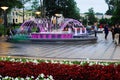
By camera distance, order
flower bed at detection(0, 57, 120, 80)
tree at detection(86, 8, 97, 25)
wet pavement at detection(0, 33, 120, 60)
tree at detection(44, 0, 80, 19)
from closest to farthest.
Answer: flower bed at detection(0, 57, 120, 80) < wet pavement at detection(0, 33, 120, 60) < tree at detection(44, 0, 80, 19) < tree at detection(86, 8, 97, 25)

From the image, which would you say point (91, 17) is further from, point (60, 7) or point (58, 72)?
point (58, 72)

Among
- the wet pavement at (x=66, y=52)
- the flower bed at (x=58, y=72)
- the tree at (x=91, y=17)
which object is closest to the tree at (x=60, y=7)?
the tree at (x=91, y=17)

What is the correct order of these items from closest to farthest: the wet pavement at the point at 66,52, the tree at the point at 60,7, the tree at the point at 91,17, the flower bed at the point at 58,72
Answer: the flower bed at the point at 58,72
the wet pavement at the point at 66,52
the tree at the point at 60,7
the tree at the point at 91,17

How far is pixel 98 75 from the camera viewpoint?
8.40m

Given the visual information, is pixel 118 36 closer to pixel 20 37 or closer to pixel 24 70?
pixel 20 37

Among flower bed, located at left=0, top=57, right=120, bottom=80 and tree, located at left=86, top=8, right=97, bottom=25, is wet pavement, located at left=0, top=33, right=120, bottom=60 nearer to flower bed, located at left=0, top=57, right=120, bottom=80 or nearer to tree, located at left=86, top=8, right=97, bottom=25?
flower bed, located at left=0, top=57, right=120, bottom=80

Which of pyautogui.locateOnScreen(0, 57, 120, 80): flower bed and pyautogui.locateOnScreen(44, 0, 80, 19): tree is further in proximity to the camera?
pyautogui.locateOnScreen(44, 0, 80, 19): tree

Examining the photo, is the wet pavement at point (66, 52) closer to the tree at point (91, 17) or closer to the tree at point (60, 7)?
the tree at point (60, 7)

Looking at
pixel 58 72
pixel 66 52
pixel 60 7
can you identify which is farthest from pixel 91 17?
pixel 58 72

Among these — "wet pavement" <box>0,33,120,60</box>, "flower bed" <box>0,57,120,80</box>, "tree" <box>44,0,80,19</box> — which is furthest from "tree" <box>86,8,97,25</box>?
"flower bed" <box>0,57,120,80</box>

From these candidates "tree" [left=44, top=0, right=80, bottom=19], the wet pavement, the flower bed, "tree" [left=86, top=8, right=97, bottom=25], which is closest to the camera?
the flower bed

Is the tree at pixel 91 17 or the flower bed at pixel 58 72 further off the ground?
the tree at pixel 91 17

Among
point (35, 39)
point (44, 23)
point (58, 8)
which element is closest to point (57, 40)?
point (35, 39)

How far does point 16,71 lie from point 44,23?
1193 inches
